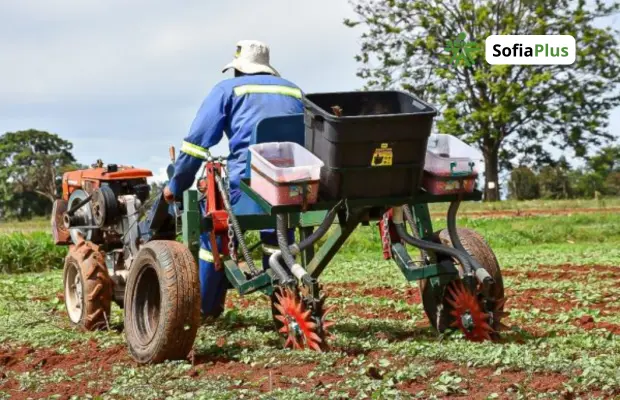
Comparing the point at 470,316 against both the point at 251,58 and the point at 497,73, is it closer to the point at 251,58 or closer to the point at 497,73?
the point at 251,58

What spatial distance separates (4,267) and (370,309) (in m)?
9.57

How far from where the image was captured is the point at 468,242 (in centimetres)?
672

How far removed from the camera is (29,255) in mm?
16766

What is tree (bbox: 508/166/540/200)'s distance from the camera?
2144 inches

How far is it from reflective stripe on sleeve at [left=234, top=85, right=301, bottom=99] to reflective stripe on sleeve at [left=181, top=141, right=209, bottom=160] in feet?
1.49

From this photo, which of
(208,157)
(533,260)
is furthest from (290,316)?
(533,260)

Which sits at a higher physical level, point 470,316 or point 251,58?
point 251,58

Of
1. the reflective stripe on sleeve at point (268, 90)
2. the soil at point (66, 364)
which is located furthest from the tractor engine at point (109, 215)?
the reflective stripe on sleeve at point (268, 90)

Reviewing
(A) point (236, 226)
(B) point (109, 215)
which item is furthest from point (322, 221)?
(B) point (109, 215)

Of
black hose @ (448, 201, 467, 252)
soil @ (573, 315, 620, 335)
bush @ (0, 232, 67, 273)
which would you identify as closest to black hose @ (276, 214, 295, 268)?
black hose @ (448, 201, 467, 252)

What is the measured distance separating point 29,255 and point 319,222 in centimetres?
1121

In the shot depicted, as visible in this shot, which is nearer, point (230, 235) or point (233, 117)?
point (230, 235)

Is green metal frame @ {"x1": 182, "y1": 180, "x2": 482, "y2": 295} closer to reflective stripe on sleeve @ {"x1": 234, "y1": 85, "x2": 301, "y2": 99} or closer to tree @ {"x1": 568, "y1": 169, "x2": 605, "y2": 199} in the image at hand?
reflective stripe on sleeve @ {"x1": 234, "y1": 85, "x2": 301, "y2": 99}

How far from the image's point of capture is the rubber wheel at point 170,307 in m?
5.97
